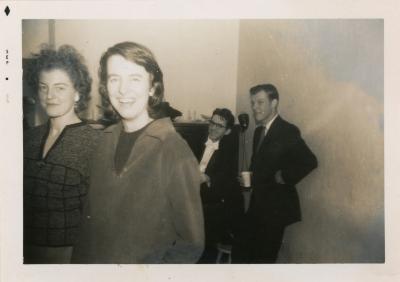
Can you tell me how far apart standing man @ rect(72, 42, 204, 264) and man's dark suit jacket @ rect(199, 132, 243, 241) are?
39mm

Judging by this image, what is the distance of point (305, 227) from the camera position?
1.87 m

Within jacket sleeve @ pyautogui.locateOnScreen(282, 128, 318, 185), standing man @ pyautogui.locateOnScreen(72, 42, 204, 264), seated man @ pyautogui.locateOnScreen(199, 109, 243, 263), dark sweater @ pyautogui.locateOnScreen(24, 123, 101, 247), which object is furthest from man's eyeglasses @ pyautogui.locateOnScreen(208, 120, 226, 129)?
dark sweater @ pyautogui.locateOnScreen(24, 123, 101, 247)

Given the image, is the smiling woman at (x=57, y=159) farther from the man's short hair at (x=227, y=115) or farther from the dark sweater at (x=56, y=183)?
the man's short hair at (x=227, y=115)

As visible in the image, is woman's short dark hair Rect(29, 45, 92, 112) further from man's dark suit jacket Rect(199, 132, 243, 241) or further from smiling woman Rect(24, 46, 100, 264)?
man's dark suit jacket Rect(199, 132, 243, 241)

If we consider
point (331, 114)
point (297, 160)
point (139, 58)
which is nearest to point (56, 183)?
point (139, 58)

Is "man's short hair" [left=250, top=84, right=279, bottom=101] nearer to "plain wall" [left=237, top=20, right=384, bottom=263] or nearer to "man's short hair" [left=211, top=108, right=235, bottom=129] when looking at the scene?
"plain wall" [left=237, top=20, right=384, bottom=263]

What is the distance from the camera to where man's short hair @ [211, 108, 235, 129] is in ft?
6.06

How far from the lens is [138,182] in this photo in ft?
6.04

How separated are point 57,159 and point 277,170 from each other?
868mm

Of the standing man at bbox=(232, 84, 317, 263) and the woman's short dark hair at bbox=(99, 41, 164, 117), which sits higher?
the woman's short dark hair at bbox=(99, 41, 164, 117)

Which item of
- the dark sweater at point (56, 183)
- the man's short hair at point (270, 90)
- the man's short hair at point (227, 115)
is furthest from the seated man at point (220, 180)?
the dark sweater at point (56, 183)

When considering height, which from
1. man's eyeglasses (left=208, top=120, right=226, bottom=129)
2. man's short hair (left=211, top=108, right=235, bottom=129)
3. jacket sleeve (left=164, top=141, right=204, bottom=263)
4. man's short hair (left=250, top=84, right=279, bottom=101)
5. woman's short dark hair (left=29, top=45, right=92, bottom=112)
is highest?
woman's short dark hair (left=29, top=45, right=92, bottom=112)
